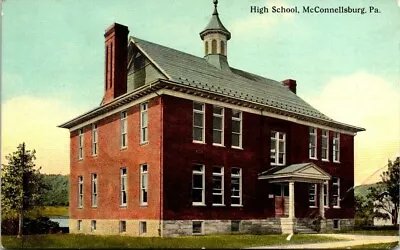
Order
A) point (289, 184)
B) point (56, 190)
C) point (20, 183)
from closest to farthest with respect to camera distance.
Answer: point (20, 183) < point (56, 190) < point (289, 184)

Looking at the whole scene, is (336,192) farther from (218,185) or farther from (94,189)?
(94,189)

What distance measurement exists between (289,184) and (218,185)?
12.6ft

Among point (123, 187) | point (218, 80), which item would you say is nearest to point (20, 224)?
point (123, 187)

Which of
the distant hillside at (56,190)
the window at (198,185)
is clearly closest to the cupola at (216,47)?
the window at (198,185)

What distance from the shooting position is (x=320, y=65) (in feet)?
73.0

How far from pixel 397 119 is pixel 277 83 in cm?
1182

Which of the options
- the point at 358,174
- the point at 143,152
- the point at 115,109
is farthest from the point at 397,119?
the point at 115,109

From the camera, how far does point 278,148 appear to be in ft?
93.6

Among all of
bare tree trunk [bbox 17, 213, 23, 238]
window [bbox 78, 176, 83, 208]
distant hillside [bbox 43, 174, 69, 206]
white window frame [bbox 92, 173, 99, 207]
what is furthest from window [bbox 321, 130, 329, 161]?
bare tree trunk [bbox 17, 213, 23, 238]

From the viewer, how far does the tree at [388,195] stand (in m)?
24.8

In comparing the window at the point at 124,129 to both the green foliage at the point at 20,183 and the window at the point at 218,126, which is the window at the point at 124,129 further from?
the green foliage at the point at 20,183

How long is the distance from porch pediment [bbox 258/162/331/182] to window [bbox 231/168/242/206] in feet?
4.31

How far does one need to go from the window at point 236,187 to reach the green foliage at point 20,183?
911cm

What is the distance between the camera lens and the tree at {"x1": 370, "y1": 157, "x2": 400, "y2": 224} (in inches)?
976
